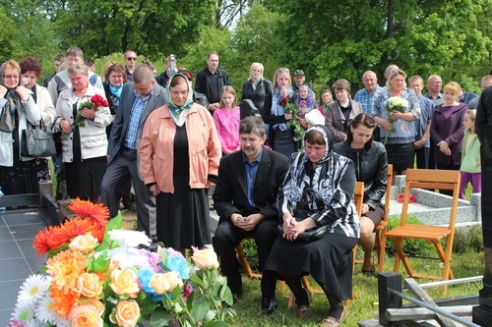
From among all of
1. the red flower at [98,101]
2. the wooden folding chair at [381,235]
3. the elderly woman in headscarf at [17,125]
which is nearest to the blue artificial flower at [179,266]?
the wooden folding chair at [381,235]

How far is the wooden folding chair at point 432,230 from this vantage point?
6.49 meters

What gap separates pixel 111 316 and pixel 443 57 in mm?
18636

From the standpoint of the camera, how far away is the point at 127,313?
2.95m

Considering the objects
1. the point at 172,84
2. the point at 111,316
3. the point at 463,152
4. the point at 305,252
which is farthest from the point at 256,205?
the point at 463,152

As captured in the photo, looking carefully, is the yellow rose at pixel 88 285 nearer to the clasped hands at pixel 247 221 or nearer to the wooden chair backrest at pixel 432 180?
the clasped hands at pixel 247 221

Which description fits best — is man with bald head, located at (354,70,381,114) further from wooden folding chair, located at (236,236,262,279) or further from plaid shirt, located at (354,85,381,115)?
wooden folding chair, located at (236,236,262,279)

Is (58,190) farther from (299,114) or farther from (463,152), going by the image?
(463,152)

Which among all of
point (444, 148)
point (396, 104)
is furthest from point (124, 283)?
point (444, 148)

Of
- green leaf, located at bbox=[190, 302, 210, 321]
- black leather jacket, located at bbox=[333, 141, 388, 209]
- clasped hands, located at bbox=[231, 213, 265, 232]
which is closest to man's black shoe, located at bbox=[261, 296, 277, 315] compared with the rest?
clasped hands, located at bbox=[231, 213, 265, 232]

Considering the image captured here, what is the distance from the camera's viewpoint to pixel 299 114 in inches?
433

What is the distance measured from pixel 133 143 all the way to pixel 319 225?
2.54 metres

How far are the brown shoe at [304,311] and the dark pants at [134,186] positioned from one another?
218 cm

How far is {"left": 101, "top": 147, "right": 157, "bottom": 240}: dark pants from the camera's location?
7453mm

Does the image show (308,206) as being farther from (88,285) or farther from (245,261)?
(88,285)
